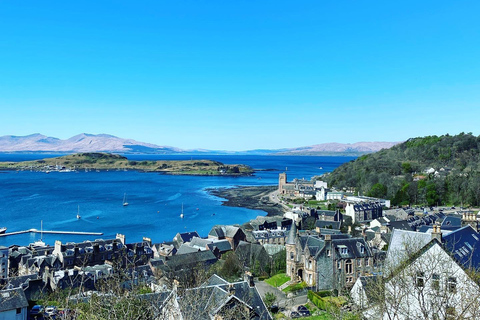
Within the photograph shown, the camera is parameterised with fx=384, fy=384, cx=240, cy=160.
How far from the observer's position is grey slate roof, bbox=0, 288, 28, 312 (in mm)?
21828

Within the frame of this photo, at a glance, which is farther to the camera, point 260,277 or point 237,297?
point 260,277

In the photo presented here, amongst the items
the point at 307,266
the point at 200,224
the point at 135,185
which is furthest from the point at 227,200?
the point at 307,266

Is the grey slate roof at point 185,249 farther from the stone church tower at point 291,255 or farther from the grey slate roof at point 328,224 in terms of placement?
the grey slate roof at point 328,224

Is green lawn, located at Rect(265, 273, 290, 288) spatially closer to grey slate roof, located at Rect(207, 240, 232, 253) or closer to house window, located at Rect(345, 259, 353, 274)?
house window, located at Rect(345, 259, 353, 274)

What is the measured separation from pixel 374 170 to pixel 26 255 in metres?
96.5

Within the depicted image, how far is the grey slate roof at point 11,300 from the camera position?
2183 cm

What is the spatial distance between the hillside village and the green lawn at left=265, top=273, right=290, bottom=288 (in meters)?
0.21

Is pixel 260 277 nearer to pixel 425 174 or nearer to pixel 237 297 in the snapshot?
pixel 237 297

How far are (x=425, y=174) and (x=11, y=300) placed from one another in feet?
344

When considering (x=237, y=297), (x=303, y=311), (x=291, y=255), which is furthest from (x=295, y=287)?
(x=237, y=297)

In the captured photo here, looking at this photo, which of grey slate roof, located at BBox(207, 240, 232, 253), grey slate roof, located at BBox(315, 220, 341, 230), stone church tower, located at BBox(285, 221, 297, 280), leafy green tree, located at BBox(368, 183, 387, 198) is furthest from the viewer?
leafy green tree, located at BBox(368, 183, 387, 198)

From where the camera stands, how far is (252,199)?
354 ft

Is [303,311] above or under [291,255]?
under

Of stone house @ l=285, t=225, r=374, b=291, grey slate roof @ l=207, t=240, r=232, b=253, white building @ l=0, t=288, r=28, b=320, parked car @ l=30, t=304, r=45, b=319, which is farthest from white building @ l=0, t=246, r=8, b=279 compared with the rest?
stone house @ l=285, t=225, r=374, b=291
